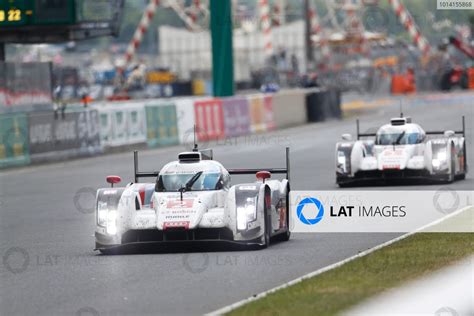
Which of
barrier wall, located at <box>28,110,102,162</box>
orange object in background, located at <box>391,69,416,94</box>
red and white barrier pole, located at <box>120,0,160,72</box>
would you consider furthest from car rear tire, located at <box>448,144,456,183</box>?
red and white barrier pole, located at <box>120,0,160,72</box>

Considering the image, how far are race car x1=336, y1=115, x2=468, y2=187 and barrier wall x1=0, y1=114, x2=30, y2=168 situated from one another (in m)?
9.54

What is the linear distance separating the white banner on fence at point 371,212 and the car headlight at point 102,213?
2.63 metres

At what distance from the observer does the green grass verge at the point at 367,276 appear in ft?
35.0

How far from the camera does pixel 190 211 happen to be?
49.4 feet

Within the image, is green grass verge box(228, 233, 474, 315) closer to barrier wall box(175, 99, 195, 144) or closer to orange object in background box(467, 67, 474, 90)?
barrier wall box(175, 99, 195, 144)

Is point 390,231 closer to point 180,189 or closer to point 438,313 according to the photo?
point 180,189

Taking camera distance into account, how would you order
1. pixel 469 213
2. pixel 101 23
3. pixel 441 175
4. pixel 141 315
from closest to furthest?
pixel 141 315 < pixel 469 213 < pixel 441 175 < pixel 101 23

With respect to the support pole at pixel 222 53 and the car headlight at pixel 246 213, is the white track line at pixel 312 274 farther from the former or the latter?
the support pole at pixel 222 53

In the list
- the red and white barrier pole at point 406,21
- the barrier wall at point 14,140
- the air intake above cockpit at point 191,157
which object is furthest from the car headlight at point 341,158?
the red and white barrier pole at point 406,21

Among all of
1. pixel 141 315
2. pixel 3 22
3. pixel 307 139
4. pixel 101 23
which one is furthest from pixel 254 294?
pixel 307 139

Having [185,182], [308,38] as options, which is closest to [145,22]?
[308,38]

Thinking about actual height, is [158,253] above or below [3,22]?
below

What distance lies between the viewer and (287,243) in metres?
16.2

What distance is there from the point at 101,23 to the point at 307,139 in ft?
23.8
